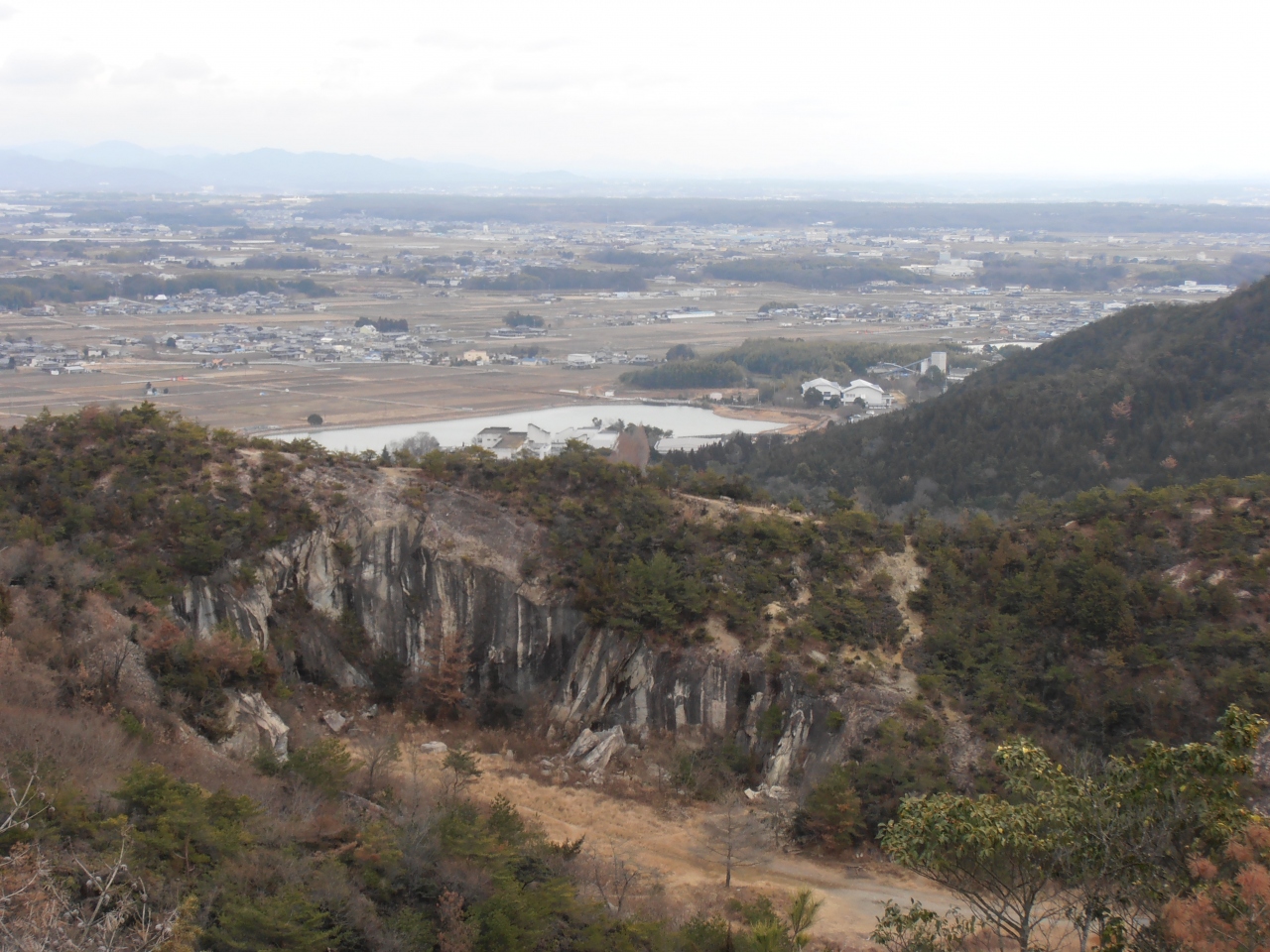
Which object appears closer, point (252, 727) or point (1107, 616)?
point (252, 727)

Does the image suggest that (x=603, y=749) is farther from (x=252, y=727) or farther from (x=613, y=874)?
(x=252, y=727)

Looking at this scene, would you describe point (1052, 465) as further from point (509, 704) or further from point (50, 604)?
point (50, 604)

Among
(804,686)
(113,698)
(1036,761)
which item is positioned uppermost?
(1036,761)

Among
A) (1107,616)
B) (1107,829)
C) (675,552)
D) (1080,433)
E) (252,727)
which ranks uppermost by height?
(1107,829)

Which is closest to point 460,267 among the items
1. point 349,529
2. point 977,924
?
point 349,529

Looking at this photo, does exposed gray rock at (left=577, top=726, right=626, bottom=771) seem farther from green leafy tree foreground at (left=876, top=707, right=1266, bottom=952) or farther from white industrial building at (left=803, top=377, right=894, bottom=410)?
white industrial building at (left=803, top=377, right=894, bottom=410)

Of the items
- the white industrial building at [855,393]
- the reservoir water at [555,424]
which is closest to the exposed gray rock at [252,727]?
the reservoir water at [555,424]

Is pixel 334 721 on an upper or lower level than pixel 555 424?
lower

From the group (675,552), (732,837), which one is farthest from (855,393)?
(732,837)
